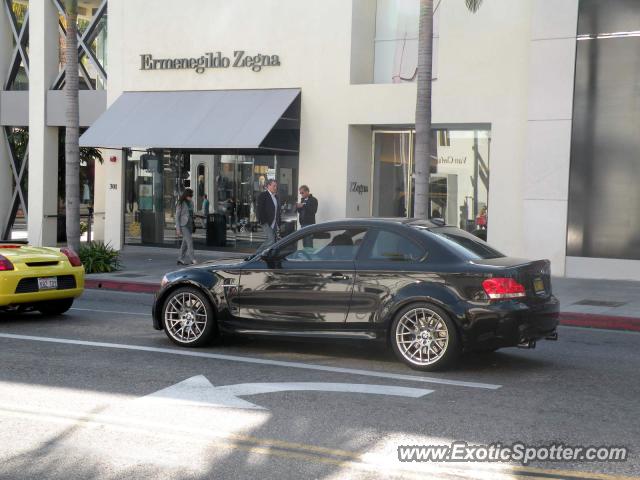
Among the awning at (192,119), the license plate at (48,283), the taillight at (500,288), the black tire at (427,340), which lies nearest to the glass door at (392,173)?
the awning at (192,119)

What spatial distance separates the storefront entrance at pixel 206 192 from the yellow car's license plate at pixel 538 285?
14028mm

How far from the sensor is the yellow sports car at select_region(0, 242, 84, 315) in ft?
39.3

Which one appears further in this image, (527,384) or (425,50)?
(425,50)

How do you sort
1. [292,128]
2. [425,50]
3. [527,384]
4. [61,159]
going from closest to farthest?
[527,384], [425,50], [292,128], [61,159]

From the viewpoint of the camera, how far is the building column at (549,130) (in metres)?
19.1

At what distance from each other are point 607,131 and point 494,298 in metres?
11.3

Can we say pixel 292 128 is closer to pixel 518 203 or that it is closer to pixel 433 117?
pixel 433 117

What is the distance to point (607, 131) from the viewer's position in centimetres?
1886

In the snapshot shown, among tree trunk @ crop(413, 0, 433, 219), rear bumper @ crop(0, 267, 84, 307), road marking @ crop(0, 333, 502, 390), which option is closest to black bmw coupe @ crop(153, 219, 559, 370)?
road marking @ crop(0, 333, 502, 390)

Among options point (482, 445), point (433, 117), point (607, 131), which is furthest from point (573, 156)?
point (482, 445)

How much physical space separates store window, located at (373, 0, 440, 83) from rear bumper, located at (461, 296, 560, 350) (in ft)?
44.8

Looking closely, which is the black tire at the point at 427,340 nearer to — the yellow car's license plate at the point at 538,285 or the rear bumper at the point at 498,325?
the rear bumper at the point at 498,325

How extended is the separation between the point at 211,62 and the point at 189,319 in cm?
1424

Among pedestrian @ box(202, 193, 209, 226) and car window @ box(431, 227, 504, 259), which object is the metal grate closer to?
car window @ box(431, 227, 504, 259)
